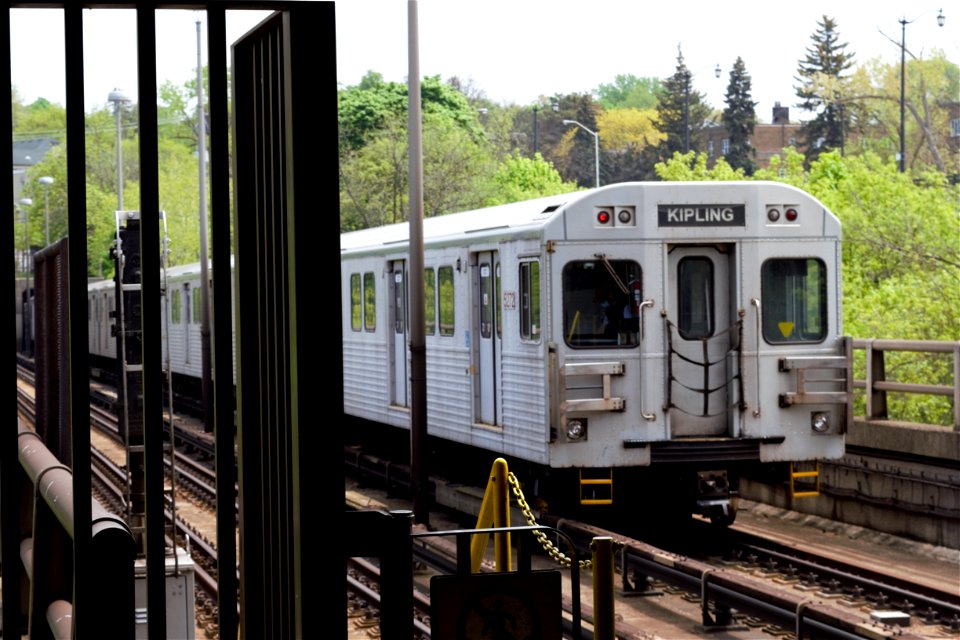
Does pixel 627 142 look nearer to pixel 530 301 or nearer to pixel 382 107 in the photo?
pixel 382 107

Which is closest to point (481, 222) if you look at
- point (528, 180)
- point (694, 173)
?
point (694, 173)

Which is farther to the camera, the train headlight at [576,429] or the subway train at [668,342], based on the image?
the subway train at [668,342]

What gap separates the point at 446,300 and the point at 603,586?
9.45m

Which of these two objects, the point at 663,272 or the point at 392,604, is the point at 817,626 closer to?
the point at 663,272

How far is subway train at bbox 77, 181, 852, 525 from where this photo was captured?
1339cm

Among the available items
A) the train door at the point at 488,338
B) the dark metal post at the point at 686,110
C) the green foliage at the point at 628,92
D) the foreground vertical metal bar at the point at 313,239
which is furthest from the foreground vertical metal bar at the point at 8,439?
the green foliage at the point at 628,92

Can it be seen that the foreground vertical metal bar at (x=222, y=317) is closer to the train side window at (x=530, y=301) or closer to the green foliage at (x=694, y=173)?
the train side window at (x=530, y=301)

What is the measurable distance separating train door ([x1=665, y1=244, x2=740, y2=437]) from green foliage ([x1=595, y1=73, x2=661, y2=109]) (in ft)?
338

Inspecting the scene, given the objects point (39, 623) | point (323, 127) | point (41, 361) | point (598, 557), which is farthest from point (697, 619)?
point (323, 127)

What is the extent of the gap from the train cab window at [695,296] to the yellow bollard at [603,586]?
7.14 metres

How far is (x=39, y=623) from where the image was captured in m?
3.94

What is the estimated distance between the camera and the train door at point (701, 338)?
1369 cm

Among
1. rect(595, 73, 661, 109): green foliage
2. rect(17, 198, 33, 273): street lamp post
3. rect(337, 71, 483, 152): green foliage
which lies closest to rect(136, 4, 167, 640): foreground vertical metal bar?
rect(17, 198, 33, 273): street lamp post

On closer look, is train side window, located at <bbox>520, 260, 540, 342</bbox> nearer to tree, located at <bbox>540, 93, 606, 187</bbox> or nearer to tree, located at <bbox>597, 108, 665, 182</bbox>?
tree, located at <bbox>540, 93, 606, 187</bbox>
